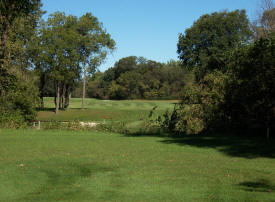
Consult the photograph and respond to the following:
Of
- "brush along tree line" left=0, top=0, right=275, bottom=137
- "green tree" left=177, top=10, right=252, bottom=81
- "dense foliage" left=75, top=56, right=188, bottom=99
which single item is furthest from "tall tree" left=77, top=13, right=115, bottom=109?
"dense foliage" left=75, top=56, right=188, bottom=99

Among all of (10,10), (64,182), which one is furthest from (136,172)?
(10,10)

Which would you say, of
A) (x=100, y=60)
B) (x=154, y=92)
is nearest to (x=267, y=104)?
(x=100, y=60)

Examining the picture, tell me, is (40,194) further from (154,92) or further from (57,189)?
(154,92)

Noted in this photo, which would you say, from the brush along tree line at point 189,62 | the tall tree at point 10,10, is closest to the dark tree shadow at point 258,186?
the brush along tree line at point 189,62

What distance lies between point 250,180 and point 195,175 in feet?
5.54

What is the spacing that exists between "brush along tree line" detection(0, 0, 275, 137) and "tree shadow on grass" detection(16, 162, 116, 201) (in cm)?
839

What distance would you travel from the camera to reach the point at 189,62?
45.2 m

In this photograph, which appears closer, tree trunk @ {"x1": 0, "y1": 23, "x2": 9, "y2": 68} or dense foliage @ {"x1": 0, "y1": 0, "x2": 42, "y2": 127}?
dense foliage @ {"x1": 0, "y1": 0, "x2": 42, "y2": 127}

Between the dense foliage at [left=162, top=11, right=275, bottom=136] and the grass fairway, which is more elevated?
the dense foliage at [left=162, top=11, right=275, bottom=136]

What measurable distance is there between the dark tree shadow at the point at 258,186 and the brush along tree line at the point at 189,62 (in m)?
5.88

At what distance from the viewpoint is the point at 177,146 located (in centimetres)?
1894

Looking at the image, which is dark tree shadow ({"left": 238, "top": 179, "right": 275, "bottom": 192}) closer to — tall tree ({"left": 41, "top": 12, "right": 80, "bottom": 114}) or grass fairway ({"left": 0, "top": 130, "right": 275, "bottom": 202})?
grass fairway ({"left": 0, "top": 130, "right": 275, "bottom": 202})

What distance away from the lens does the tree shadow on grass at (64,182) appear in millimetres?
8422

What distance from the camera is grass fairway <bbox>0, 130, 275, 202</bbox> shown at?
8.52 metres
